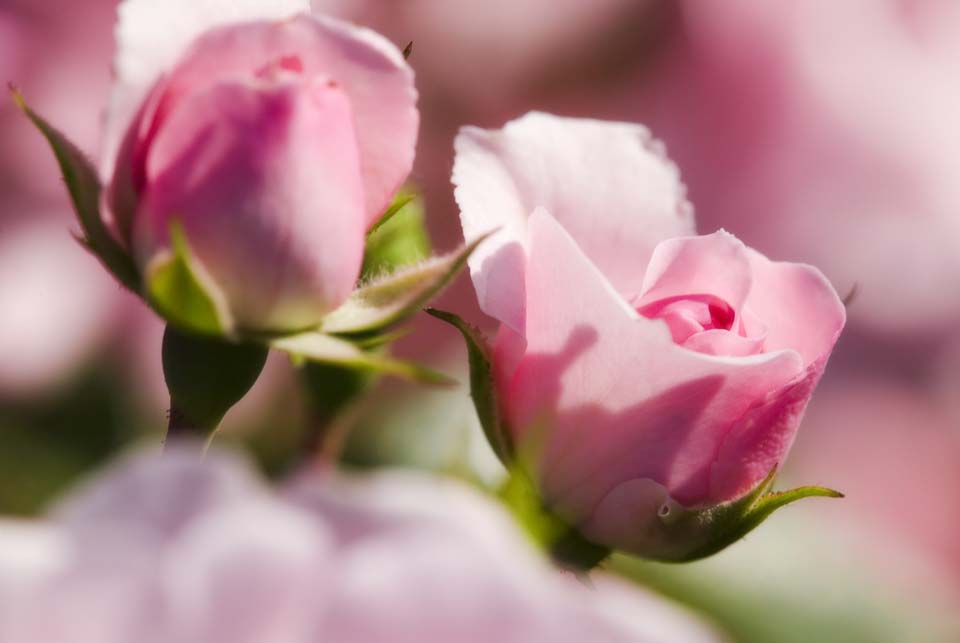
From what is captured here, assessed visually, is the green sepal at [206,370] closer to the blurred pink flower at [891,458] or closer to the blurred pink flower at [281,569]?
the blurred pink flower at [281,569]

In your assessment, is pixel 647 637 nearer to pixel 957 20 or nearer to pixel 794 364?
pixel 794 364

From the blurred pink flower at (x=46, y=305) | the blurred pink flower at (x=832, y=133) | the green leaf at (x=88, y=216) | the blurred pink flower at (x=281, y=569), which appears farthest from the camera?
the blurred pink flower at (x=832, y=133)

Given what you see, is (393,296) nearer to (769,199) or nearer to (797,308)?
(797,308)

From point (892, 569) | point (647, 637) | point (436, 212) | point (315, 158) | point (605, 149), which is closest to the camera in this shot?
point (647, 637)

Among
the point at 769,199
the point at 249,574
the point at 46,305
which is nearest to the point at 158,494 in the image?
the point at 249,574

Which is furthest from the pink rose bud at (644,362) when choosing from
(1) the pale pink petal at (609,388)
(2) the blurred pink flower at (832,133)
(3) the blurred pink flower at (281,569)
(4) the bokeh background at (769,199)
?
(2) the blurred pink flower at (832,133)

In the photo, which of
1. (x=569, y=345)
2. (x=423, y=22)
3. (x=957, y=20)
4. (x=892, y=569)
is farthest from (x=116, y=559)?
(x=957, y=20)

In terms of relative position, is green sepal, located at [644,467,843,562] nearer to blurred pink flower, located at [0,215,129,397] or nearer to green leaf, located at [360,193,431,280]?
green leaf, located at [360,193,431,280]
